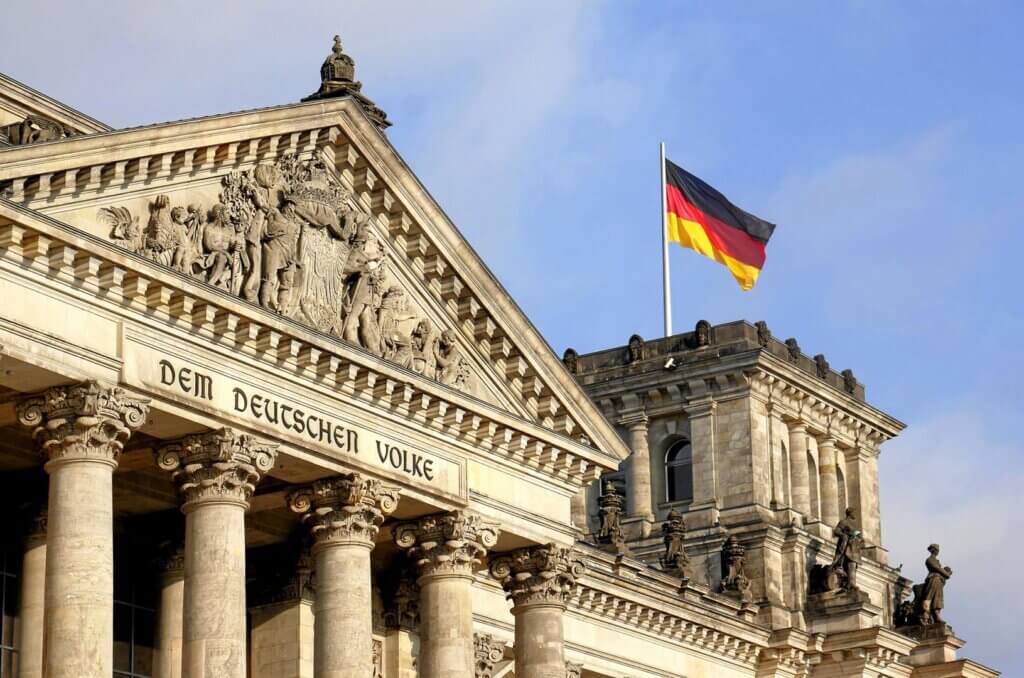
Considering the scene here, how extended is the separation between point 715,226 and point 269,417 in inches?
1383

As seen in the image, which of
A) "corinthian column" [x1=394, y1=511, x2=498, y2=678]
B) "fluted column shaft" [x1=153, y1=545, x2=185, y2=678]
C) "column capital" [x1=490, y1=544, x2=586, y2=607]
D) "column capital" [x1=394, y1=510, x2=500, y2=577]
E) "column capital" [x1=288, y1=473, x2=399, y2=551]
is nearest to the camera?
"column capital" [x1=288, y1=473, x2=399, y2=551]

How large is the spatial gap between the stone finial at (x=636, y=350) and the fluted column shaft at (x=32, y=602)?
35029 millimetres

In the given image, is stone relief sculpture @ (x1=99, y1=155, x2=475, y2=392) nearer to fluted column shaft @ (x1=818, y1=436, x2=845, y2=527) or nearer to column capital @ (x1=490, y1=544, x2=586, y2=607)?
column capital @ (x1=490, y1=544, x2=586, y2=607)

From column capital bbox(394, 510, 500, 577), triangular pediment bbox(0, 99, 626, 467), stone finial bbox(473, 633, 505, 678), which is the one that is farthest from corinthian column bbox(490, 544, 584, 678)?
stone finial bbox(473, 633, 505, 678)

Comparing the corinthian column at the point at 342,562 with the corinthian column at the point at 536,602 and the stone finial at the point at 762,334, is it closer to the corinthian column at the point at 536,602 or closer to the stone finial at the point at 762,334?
the corinthian column at the point at 536,602

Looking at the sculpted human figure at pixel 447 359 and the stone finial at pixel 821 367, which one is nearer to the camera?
the sculpted human figure at pixel 447 359

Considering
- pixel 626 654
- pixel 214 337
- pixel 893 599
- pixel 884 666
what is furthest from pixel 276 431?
pixel 893 599

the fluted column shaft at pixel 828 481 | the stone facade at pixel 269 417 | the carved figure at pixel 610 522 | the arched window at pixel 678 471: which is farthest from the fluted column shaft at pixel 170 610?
the fluted column shaft at pixel 828 481

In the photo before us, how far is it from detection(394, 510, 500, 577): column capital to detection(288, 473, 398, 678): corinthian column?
6.87 feet

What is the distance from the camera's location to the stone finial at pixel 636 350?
7574 centimetres

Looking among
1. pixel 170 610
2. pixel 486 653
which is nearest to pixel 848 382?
pixel 486 653

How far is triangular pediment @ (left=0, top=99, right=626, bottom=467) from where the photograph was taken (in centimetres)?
3919

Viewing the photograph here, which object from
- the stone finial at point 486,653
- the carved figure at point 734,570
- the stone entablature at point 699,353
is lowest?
the stone finial at point 486,653

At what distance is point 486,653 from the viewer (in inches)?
2140
